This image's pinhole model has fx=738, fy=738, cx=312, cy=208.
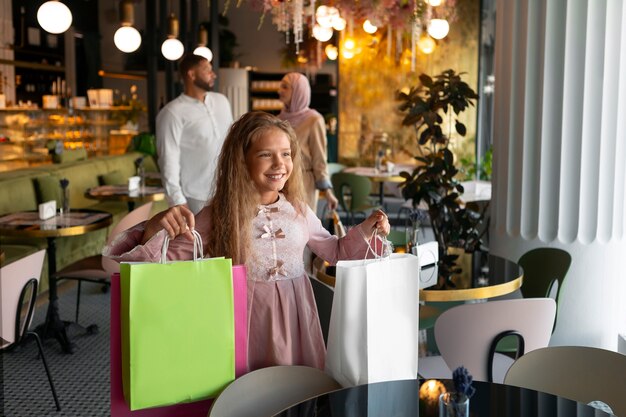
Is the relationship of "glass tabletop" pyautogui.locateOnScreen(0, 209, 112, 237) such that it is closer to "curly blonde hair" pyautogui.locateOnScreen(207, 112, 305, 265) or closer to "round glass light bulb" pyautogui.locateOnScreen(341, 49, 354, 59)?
"curly blonde hair" pyautogui.locateOnScreen(207, 112, 305, 265)

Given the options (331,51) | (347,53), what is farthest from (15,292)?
(331,51)

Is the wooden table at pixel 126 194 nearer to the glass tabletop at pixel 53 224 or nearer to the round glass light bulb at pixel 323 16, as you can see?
the glass tabletop at pixel 53 224

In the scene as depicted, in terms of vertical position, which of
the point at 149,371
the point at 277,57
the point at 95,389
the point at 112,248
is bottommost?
the point at 95,389

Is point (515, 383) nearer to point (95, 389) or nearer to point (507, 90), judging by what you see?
point (507, 90)

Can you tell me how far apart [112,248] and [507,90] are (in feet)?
9.12

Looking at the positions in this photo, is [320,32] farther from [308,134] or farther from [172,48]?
[308,134]

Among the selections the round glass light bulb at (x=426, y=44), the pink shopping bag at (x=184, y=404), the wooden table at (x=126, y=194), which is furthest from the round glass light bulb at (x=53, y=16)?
the pink shopping bag at (x=184, y=404)

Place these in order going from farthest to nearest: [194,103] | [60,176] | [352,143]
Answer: [352,143], [60,176], [194,103]

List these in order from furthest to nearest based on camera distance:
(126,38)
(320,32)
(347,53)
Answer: (347,53), (320,32), (126,38)

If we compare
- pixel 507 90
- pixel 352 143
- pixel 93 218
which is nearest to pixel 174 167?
pixel 93 218

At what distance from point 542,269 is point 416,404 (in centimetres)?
220

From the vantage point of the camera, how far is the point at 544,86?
3.98 meters

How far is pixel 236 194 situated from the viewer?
2.20 m

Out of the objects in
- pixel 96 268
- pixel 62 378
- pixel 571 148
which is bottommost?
pixel 62 378
